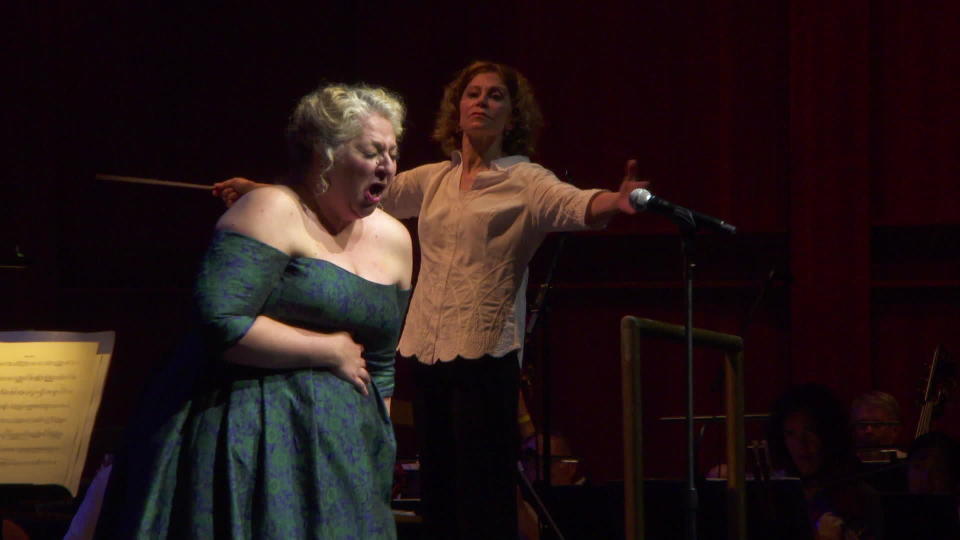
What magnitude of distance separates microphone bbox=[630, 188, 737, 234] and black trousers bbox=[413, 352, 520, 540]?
2.20 ft

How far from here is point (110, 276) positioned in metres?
6.38

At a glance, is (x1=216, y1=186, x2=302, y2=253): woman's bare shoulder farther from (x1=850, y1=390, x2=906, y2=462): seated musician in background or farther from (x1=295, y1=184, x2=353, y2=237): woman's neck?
(x1=850, y1=390, x2=906, y2=462): seated musician in background

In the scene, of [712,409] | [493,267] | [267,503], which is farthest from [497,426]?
[712,409]

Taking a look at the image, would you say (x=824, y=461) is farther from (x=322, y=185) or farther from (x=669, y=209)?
(x=322, y=185)

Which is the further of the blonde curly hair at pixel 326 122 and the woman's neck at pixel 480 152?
the woman's neck at pixel 480 152

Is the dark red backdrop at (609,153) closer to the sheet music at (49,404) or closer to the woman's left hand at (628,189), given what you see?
the sheet music at (49,404)

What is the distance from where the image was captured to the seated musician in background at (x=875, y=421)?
5.26 meters

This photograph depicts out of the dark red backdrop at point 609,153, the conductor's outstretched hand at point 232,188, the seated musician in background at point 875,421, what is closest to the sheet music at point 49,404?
the conductor's outstretched hand at point 232,188

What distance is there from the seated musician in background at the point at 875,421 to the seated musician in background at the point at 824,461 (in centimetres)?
116

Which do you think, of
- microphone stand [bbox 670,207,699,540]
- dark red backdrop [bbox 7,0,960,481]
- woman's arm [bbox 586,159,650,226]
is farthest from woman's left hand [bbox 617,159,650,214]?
dark red backdrop [bbox 7,0,960,481]

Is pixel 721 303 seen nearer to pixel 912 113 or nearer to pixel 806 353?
pixel 806 353

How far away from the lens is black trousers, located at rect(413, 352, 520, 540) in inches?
131

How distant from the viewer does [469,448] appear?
3332 mm

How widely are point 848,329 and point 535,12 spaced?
89.4 inches
